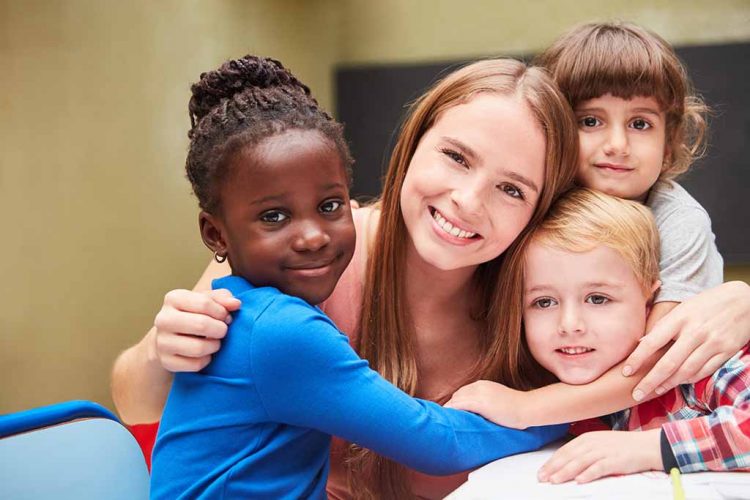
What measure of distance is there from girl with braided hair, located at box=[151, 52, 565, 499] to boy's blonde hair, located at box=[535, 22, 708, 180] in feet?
2.10

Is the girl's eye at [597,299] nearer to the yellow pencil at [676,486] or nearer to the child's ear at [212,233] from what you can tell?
the yellow pencil at [676,486]

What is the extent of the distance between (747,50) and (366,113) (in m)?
1.85

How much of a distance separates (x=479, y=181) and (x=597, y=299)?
0.28m

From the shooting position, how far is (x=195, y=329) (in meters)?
1.12

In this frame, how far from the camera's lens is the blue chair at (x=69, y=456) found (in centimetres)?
129

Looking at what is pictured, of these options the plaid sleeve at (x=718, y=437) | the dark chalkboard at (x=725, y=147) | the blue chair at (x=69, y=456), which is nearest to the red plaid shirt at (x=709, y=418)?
the plaid sleeve at (x=718, y=437)

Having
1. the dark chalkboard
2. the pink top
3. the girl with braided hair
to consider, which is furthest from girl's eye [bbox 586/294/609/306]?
the dark chalkboard

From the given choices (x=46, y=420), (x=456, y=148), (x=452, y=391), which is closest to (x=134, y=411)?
(x=46, y=420)

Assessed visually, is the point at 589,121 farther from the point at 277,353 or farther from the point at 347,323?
the point at 277,353

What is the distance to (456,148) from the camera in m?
1.42

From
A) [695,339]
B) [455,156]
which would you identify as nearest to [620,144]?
[455,156]

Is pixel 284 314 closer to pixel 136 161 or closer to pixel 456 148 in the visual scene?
pixel 456 148

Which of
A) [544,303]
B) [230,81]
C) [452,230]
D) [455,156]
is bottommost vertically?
[544,303]

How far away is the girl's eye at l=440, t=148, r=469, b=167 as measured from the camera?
1422 mm
